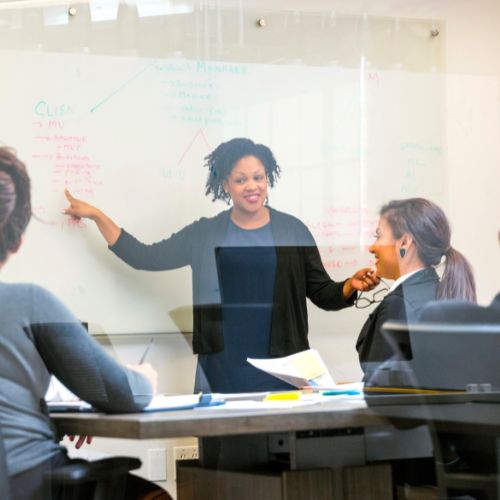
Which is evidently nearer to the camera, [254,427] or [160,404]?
[254,427]

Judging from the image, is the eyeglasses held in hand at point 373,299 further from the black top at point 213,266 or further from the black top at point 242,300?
the black top at point 242,300

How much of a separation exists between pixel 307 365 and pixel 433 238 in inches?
24.7

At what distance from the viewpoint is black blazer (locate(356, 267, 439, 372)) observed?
270 cm

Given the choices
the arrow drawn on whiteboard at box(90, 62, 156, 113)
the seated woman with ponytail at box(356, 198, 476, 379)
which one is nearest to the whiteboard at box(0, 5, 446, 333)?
the arrow drawn on whiteboard at box(90, 62, 156, 113)

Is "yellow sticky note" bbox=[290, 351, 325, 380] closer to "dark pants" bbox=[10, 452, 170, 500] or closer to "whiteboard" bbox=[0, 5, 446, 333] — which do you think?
"whiteboard" bbox=[0, 5, 446, 333]

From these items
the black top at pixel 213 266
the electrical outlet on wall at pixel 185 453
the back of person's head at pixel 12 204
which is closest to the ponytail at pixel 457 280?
the black top at pixel 213 266

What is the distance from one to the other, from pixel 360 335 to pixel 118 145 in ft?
3.43

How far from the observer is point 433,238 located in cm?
299

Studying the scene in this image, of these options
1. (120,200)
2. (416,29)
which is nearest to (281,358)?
(120,200)

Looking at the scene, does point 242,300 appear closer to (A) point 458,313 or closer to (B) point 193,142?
(B) point 193,142

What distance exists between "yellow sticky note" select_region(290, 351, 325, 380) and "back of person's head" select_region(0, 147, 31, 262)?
0.91m

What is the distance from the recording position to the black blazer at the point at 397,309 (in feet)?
8.85

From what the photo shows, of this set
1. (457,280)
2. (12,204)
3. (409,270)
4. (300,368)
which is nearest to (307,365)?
(300,368)

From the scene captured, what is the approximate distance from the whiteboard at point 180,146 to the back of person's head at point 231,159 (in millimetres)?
32
